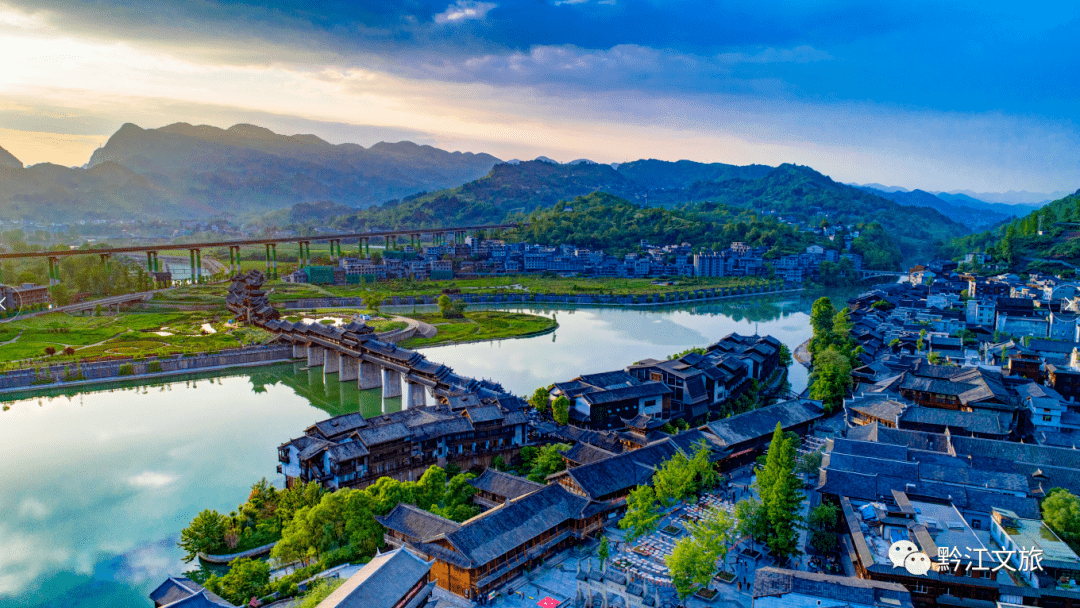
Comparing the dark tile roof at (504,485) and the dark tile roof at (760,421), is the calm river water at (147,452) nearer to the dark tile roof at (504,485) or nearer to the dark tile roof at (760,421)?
the dark tile roof at (504,485)

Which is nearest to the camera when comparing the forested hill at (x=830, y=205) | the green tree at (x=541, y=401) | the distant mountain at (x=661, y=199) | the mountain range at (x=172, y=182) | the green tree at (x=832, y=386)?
the green tree at (x=541, y=401)

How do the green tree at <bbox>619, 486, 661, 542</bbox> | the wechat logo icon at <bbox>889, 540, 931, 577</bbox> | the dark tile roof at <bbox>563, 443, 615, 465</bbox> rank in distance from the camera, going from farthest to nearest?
1. the dark tile roof at <bbox>563, 443, 615, 465</bbox>
2. the green tree at <bbox>619, 486, 661, 542</bbox>
3. the wechat logo icon at <bbox>889, 540, 931, 577</bbox>

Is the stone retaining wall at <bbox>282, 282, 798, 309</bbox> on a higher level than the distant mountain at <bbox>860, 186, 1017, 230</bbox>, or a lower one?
lower

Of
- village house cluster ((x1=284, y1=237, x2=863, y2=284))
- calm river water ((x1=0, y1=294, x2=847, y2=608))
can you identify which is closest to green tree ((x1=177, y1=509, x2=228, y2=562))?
calm river water ((x1=0, y1=294, x2=847, y2=608))

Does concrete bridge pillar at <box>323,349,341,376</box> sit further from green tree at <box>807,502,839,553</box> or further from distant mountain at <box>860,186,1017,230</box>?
distant mountain at <box>860,186,1017,230</box>

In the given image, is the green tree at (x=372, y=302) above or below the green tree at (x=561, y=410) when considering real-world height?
above

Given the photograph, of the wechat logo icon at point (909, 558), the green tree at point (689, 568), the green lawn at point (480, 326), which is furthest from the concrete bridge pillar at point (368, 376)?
the wechat logo icon at point (909, 558)

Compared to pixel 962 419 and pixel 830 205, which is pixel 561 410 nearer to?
pixel 962 419

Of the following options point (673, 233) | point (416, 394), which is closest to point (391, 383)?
point (416, 394)
